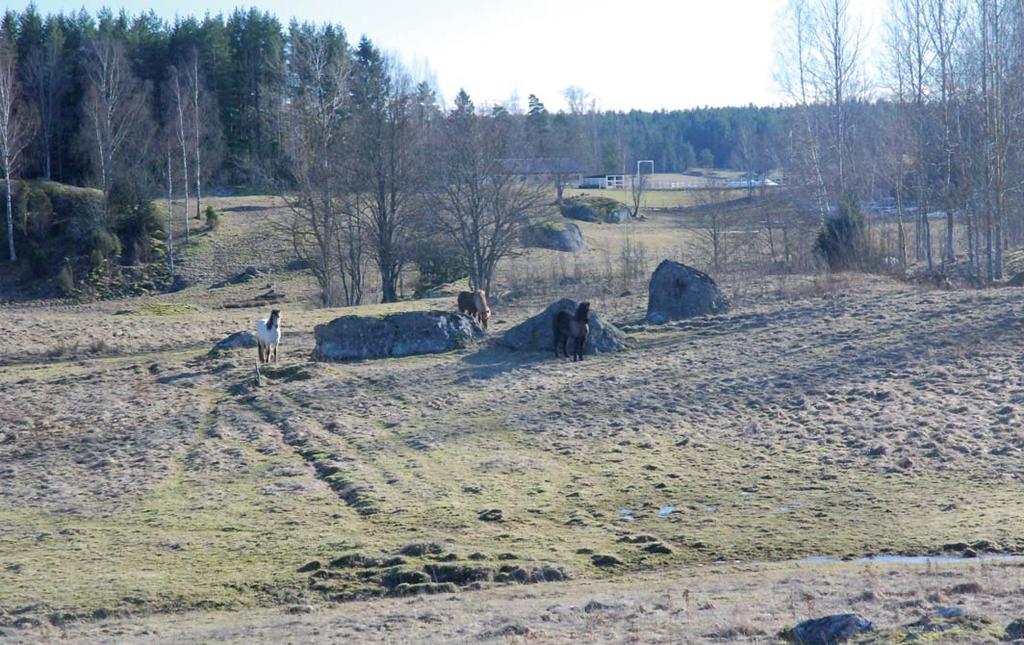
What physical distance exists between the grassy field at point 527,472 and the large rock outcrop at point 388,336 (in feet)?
2.46

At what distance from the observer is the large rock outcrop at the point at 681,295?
30.9 metres

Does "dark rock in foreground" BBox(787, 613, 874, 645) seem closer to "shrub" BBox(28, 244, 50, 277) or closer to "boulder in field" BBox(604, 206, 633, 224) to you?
"shrub" BBox(28, 244, 50, 277)

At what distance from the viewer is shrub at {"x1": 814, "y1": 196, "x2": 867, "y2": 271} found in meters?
38.8

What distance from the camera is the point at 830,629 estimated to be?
8922mm

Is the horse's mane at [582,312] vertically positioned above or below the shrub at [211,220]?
below

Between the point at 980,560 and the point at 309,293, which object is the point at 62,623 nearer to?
the point at 980,560

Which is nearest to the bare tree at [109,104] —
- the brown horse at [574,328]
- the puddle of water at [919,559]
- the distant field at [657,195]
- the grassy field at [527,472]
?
the grassy field at [527,472]

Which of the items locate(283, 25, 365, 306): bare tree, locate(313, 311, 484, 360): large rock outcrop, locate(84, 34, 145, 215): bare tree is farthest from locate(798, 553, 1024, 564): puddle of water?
locate(84, 34, 145, 215): bare tree

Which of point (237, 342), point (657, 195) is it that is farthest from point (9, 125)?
point (657, 195)

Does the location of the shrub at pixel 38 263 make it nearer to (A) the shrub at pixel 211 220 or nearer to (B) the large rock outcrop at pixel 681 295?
(A) the shrub at pixel 211 220

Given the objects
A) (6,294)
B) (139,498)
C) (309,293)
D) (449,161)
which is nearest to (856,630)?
(139,498)

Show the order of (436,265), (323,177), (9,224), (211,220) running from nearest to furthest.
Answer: (323,177), (436,265), (9,224), (211,220)

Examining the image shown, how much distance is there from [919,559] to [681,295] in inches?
744

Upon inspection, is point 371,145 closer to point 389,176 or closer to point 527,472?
point 389,176
